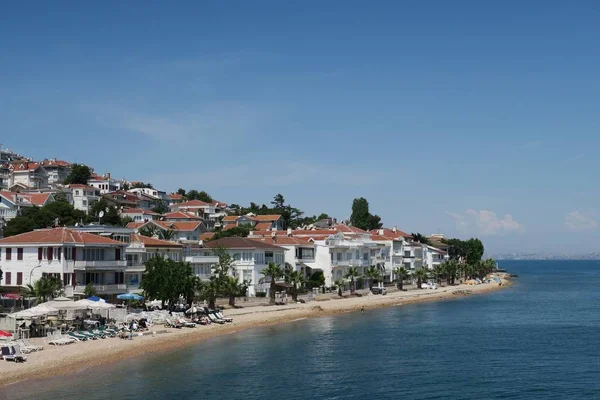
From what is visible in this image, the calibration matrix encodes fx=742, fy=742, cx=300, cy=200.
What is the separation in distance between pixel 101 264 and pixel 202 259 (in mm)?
20470

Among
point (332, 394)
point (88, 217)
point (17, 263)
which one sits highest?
point (88, 217)

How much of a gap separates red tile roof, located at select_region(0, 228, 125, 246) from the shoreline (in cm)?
960

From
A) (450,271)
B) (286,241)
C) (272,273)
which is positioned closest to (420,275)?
(450,271)

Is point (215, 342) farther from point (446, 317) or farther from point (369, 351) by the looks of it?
point (446, 317)

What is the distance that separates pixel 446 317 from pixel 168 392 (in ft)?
159

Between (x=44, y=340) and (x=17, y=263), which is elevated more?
(x=17, y=263)

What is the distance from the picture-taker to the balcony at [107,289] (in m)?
60.8

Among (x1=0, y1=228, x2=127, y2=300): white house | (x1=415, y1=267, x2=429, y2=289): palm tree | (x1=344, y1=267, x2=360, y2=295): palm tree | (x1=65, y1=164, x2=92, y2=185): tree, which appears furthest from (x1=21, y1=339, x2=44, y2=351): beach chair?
(x1=65, y1=164, x2=92, y2=185): tree

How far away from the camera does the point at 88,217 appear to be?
122 meters

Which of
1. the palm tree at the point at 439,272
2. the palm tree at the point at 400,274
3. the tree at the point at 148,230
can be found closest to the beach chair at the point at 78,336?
the tree at the point at 148,230

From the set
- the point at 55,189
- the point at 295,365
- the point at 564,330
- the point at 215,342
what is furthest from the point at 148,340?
the point at 55,189

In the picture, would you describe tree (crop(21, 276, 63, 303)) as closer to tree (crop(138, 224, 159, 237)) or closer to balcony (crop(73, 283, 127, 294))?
balcony (crop(73, 283, 127, 294))

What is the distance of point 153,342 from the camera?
5462cm

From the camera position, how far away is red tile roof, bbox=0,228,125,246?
61.4 metres
